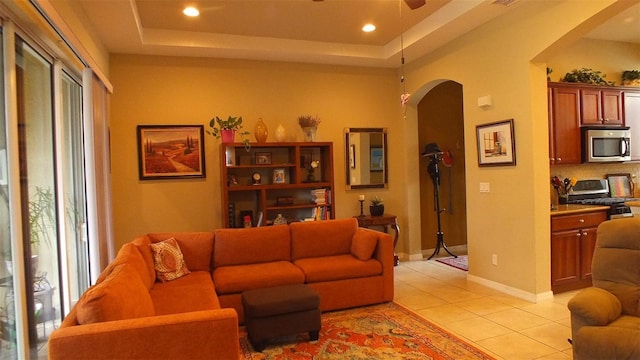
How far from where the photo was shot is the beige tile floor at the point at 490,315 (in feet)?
9.67

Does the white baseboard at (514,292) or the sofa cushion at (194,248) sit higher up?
the sofa cushion at (194,248)

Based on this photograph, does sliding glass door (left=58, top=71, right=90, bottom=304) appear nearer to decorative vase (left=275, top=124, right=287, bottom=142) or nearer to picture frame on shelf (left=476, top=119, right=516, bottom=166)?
decorative vase (left=275, top=124, right=287, bottom=142)

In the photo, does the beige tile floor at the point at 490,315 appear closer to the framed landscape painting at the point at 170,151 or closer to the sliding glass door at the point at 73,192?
the framed landscape painting at the point at 170,151

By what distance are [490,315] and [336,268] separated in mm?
1466

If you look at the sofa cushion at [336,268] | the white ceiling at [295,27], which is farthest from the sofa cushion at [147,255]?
the white ceiling at [295,27]

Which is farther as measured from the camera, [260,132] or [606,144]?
[260,132]

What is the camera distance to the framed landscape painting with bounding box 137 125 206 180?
488cm

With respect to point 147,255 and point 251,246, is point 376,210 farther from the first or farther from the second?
point 147,255

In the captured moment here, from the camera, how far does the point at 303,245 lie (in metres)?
4.21

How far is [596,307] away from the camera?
227 centimetres


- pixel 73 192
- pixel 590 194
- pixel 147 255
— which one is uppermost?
pixel 73 192

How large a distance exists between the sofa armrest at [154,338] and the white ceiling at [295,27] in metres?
2.80

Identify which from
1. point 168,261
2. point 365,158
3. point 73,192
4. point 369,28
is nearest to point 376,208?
point 365,158

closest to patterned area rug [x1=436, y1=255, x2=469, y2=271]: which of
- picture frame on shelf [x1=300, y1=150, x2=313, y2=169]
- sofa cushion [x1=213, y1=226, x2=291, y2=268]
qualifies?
picture frame on shelf [x1=300, y1=150, x2=313, y2=169]
